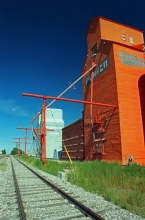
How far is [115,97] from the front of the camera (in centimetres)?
1520

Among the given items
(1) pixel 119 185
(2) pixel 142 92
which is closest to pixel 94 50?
(2) pixel 142 92

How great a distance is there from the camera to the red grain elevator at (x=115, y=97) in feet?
47.5

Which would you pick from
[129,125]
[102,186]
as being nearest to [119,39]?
[129,125]

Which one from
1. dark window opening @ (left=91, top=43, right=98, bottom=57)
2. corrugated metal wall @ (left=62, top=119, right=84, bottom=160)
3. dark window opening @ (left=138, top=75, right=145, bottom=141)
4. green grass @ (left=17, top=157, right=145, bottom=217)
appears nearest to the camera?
green grass @ (left=17, top=157, right=145, bottom=217)

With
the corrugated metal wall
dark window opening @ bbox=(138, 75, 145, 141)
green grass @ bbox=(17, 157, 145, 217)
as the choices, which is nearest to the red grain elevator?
dark window opening @ bbox=(138, 75, 145, 141)

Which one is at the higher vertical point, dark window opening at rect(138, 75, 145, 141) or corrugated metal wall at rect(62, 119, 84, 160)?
dark window opening at rect(138, 75, 145, 141)

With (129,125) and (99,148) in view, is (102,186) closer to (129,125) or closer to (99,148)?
(129,125)

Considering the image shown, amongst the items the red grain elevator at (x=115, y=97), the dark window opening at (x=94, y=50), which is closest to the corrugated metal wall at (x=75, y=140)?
the red grain elevator at (x=115, y=97)

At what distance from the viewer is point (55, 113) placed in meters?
63.7

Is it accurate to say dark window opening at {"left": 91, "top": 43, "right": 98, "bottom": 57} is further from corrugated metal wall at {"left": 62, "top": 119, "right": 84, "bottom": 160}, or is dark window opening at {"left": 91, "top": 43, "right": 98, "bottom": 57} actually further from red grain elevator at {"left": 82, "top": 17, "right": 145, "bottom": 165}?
corrugated metal wall at {"left": 62, "top": 119, "right": 84, "bottom": 160}

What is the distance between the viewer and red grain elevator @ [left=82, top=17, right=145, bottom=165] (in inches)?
570

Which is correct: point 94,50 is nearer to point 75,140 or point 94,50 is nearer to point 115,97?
point 115,97

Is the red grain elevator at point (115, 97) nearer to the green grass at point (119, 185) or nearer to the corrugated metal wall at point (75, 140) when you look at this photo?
the corrugated metal wall at point (75, 140)

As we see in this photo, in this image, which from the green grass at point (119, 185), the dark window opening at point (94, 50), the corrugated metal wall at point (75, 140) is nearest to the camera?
the green grass at point (119, 185)
